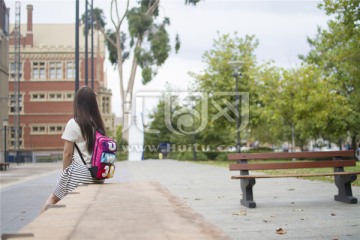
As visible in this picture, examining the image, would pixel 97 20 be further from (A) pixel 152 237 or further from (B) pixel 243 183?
(A) pixel 152 237

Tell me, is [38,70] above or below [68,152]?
above

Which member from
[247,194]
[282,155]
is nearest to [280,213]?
[247,194]

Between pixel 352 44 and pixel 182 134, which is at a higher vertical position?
pixel 352 44

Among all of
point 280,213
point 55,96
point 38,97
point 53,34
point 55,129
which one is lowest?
point 280,213

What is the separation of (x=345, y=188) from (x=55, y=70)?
175 ft

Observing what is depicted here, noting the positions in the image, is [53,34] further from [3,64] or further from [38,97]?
[3,64]

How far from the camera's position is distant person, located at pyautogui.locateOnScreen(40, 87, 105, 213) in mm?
4453

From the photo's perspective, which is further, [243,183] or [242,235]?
[243,183]

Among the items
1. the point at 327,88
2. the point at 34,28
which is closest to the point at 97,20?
the point at 327,88

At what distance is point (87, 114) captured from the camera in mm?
4531

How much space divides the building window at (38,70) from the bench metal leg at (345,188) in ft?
176

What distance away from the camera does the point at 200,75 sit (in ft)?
117

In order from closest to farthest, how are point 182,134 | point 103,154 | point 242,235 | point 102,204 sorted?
point 102,204
point 103,154
point 242,235
point 182,134

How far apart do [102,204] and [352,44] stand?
13.4 meters
